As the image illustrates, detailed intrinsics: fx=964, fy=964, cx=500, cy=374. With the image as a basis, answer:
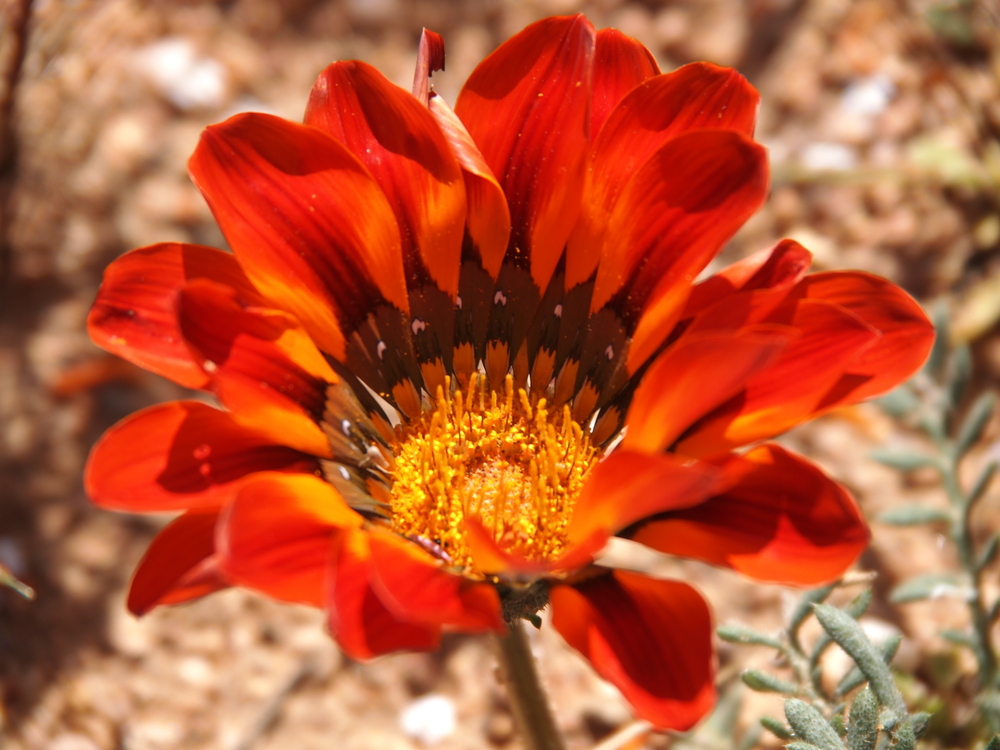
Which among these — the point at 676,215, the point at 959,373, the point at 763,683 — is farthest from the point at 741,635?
the point at 959,373

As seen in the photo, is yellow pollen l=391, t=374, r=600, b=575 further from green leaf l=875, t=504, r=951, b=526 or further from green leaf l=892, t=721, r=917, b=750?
green leaf l=875, t=504, r=951, b=526

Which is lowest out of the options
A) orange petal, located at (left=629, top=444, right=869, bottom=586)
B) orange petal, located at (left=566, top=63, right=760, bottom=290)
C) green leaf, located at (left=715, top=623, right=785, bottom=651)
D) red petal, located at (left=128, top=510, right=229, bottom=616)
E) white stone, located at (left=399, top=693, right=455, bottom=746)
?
white stone, located at (left=399, top=693, right=455, bottom=746)

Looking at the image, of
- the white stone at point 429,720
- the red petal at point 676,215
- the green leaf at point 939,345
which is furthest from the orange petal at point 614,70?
the white stone at point 429,720

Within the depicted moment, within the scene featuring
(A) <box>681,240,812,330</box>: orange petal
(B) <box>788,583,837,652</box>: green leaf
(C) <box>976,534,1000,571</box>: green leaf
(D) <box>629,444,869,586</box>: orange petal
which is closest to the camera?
(D) <box>629,444,869,586</box>: orange petal

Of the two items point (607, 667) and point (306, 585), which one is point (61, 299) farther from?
point (607, 667)

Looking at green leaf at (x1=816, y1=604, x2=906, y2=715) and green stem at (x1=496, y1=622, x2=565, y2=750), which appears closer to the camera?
green leaf at (x1=816, y1=604, x2=906, y2=715)

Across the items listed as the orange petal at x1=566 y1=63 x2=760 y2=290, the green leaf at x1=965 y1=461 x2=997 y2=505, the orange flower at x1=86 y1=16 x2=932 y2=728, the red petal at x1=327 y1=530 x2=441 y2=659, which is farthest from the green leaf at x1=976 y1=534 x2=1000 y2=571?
the red petal at x1=327 y1=530 x2=441 y2=659

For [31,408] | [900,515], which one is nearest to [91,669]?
[31,408]
